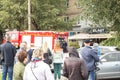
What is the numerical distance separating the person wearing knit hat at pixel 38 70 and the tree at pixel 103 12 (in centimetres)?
1123

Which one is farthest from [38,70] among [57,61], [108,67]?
[108,67]

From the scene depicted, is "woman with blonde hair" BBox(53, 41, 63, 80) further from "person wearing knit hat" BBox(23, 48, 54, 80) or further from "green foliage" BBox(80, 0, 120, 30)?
"person wearing knit hat" BBox(23, 48, 54, 80)

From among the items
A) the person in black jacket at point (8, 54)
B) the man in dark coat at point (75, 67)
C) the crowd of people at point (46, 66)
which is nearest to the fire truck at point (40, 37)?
the person in black jacket at point (8, 54)

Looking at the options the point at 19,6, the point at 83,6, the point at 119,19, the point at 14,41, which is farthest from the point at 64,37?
the point at 19,6

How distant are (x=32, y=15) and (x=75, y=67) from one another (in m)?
36.3

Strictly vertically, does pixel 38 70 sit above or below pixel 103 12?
below

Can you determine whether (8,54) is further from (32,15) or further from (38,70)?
(32,15)

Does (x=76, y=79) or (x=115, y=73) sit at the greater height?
(x=76, y=79)

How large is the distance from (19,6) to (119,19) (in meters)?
27.8

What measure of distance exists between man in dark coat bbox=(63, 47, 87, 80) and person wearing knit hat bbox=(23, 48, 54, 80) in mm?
1412

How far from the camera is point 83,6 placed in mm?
19656

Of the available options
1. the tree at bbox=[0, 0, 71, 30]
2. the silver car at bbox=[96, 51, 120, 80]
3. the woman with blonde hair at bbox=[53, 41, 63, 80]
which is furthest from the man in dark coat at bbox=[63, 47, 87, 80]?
the tree at bbox=[0, 0, 71, 30]

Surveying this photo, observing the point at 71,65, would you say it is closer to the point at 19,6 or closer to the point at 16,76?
the point at 16,76

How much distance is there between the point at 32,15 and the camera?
146 ft
